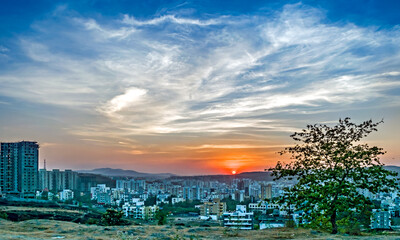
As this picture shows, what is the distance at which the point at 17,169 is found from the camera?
7456 cm

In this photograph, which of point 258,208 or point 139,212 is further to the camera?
point 258,208

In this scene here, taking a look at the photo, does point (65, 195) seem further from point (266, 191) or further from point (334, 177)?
point (334, 177)

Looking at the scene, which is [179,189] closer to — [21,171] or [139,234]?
[21,171]

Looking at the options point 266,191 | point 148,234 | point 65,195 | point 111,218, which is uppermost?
point 148,234

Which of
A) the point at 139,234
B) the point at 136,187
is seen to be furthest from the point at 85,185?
the point at 139,234

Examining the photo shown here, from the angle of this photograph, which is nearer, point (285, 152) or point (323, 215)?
point (323, 215)

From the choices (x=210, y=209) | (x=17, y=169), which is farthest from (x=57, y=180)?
(x=210, y=209)

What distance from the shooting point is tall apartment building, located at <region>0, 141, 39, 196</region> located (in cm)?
7325

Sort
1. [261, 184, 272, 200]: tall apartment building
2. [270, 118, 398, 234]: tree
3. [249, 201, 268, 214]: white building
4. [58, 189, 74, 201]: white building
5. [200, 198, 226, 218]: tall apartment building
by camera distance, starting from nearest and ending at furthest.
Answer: [270, 118, 398, 234]: tree
[200, 198, 226, 218]: tall apartment building
[249, 201, 268, 214]: white building
[58, 189, 74, 201]: white building
[261, 184, 272, 200]: tall apartment building

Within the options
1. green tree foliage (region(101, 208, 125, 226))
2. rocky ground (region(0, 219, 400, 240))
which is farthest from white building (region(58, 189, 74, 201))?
rocky ground (region(0, 219, 400, 240))

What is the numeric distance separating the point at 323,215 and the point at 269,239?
1.80 metres

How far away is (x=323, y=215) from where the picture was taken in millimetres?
10391

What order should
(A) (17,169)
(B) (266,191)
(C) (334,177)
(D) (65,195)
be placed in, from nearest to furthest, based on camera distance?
(C) (334,177) < (A) (17,169) < (D) (65,195) < (B) (266,191)

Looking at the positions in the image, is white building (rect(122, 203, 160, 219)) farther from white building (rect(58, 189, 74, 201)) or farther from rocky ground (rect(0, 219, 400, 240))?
rocky ground (rect(0, 219, 400, 240))
